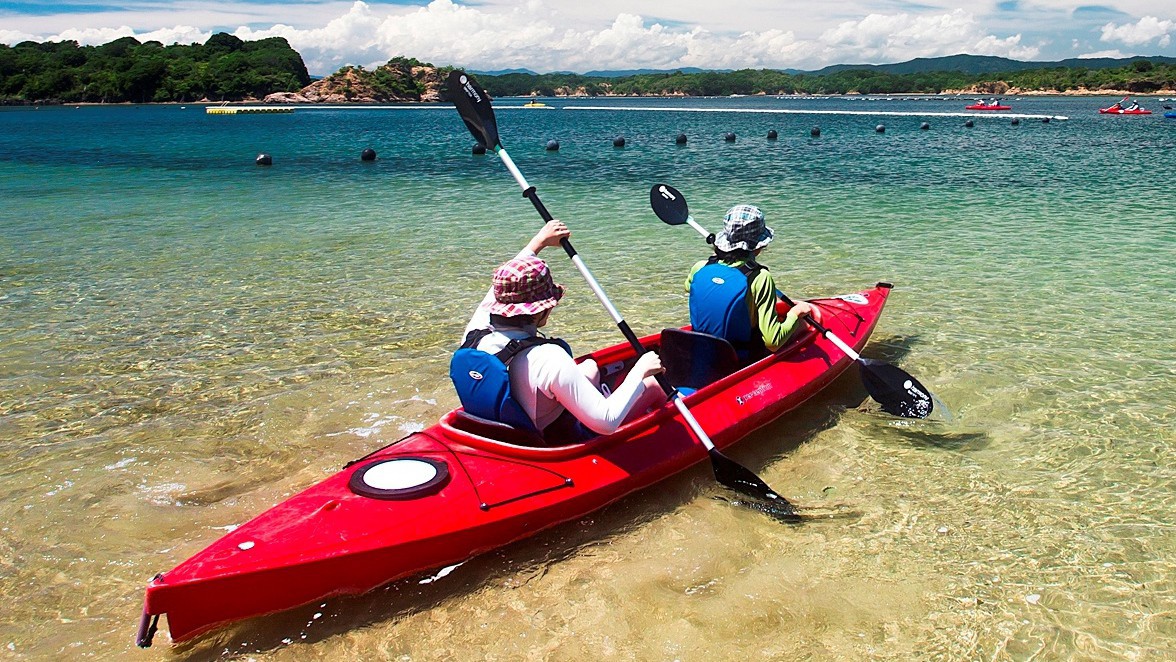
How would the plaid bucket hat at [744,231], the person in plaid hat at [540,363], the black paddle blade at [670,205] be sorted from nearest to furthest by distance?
the person in plaid hat at [540,363] < the plaid bucket hat at [744,231] < the black paddle blade at [670,205]

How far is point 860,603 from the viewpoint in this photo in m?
4.30

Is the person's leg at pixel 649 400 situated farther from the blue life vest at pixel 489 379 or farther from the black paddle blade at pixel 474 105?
the black paddle blade at pixel 474 105

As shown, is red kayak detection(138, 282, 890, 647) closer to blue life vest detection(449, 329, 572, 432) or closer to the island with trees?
blue life vest detection(449, 329, 572, 432)

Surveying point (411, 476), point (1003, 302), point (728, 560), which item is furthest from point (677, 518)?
point (1003, 302)

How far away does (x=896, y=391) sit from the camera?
6.48 metres

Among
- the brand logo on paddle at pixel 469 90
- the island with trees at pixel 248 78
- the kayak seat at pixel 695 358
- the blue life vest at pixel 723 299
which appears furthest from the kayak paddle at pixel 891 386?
the island with trees at pixel 248 78

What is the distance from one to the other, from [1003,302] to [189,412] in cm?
878

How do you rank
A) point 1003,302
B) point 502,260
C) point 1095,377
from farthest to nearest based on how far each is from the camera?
point 502,260 < point 1003,302 < point 1095,377

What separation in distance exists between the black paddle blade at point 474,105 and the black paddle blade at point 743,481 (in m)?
3.80

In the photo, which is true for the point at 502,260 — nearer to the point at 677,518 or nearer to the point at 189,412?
the point at 189,412

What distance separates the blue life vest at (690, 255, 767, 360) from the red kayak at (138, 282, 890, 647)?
16cm

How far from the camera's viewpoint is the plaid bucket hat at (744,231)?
5.79 metres

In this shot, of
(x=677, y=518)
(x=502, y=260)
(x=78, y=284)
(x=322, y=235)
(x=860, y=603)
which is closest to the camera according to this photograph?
(x=860, y=603)

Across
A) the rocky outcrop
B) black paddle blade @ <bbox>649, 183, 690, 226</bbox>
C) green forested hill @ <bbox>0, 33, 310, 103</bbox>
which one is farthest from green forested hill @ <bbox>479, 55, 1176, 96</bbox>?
black paddle blade @ <bbox>649, 183, 690, 226</bbox>
